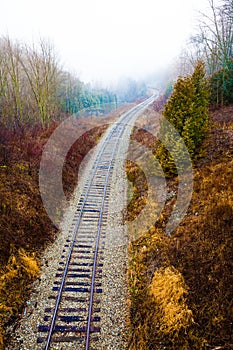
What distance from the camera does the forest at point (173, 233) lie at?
704cm

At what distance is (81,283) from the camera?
9000mm

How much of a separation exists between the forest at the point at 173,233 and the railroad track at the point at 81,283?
1104 millimetres

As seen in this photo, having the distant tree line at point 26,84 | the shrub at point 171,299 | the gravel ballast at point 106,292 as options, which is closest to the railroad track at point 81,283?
the gravel ballast at point 106,292

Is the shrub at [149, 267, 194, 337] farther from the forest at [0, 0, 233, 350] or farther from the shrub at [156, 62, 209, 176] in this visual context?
the shrub at [156, 62, 209, 176]

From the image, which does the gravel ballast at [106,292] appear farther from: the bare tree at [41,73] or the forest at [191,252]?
the bare tree at [41,73]

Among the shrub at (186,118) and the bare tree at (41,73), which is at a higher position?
the bare tree at (41,73)

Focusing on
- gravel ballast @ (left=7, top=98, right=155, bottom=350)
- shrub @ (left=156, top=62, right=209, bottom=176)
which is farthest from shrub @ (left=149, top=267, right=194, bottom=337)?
shrub @ (left=156, top=62, right=209, bottom=176)

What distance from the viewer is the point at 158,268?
29.6 ft

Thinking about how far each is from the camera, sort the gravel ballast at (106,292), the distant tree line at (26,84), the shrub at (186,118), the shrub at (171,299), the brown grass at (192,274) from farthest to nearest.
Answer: the distant tree line at (26,84) → the shrub at (186,118) → the gravel ballast at (106,292) → the shrub at (171,299) → the brown grass at (192,274)

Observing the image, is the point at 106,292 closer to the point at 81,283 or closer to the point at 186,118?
the point at 81,283

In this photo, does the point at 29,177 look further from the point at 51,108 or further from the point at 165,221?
the point at 51,108

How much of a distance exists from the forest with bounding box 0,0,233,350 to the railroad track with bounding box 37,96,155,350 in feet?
3.62

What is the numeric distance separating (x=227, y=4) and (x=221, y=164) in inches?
527

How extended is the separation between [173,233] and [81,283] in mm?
4282
